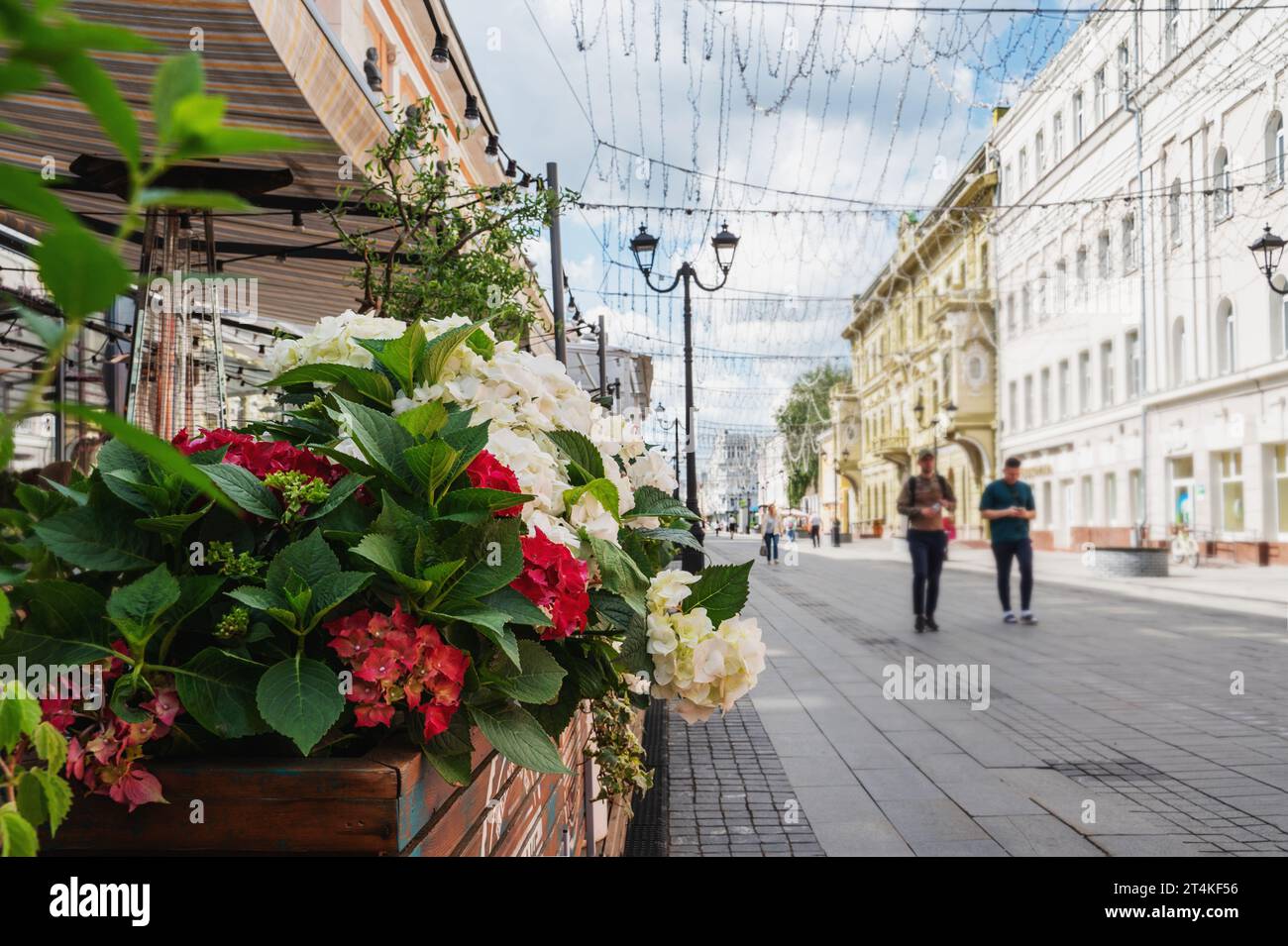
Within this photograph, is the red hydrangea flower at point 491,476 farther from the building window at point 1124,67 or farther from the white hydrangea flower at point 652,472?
the building window at point 1124,67

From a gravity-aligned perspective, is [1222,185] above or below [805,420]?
above

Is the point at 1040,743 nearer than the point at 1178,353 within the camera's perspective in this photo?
Yes

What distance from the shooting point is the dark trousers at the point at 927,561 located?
10242mm

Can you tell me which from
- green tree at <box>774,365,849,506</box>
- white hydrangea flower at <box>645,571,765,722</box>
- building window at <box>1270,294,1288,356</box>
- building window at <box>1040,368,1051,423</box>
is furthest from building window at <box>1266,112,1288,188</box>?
green tree at <box>774,365,849,506</box>

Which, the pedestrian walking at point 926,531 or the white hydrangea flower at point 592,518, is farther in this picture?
the pedestrian walking at point 926,531

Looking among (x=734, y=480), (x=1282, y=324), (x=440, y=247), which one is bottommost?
(x=440, y=247)

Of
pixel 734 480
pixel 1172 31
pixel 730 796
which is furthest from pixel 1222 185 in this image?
pixel 734 480

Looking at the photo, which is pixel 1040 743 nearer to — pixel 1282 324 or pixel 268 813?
pixel 268 813

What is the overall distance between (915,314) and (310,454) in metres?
49.5

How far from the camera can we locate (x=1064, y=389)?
111 feet

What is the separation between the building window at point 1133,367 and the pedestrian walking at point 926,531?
2054 cm

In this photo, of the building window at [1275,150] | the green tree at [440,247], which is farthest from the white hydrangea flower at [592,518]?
the building window at [1275,150]

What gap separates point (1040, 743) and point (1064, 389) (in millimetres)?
31144

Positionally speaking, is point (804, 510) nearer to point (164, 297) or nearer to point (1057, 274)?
point (1057, 274)
